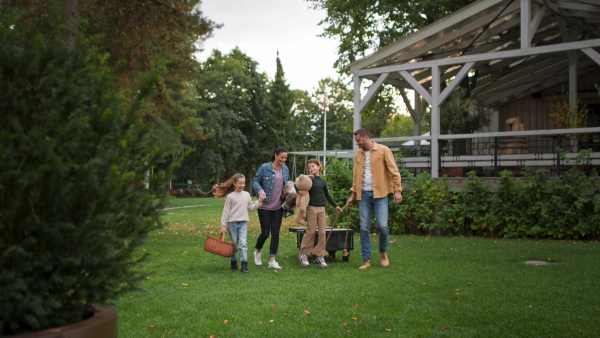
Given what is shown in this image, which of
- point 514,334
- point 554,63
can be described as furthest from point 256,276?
point 554,63

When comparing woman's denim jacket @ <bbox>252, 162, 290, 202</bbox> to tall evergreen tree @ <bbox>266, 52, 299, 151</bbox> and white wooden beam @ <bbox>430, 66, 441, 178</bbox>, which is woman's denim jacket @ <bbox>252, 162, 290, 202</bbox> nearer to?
white wooden beam @ <bbox>430, 66, 441, 178</bbox>

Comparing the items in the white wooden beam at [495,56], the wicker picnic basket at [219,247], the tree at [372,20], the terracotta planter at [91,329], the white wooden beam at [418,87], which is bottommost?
the wicker picnic basket at [219,247]

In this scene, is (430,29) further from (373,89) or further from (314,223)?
(314,223)

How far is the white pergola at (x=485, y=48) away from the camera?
47.0ft

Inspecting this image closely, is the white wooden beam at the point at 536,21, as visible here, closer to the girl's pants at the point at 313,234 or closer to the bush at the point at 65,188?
the girl's pants at the point at 313,234

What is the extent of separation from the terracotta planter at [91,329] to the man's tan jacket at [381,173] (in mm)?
6114

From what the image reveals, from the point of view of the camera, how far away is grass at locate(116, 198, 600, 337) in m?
5.05

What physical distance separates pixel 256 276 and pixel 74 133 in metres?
5.64

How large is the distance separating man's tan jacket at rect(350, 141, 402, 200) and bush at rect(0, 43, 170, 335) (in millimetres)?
6140

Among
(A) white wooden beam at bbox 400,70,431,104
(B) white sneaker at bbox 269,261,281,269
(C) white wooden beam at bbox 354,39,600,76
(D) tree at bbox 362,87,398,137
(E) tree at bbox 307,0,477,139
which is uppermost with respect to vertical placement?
(E) tree at bbox 307,0,477,139

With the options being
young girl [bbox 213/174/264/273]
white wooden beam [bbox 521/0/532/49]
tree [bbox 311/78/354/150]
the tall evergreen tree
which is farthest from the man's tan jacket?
Result: tree [bbox 311/78/354/150]

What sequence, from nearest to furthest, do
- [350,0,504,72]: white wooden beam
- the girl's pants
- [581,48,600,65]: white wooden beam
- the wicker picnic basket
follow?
1. the wicker picnic basket
2. the girl's pants
3. [581,48,600,65]: white wooden beam
4. [350,0,504,72]: white wooden beam

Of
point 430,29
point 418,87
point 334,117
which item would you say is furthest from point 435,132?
point 334,117

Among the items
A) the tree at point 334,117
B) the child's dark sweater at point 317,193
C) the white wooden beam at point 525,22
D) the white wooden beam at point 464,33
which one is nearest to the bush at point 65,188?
the child's dark sweater at point 317,193
